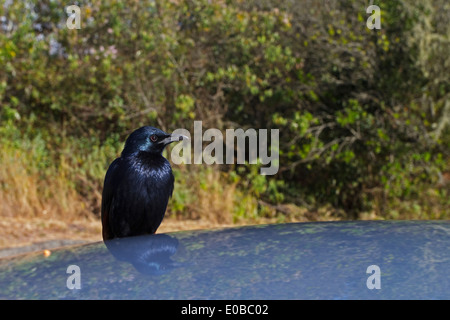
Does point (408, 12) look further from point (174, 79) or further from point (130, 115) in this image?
point (130, 115)

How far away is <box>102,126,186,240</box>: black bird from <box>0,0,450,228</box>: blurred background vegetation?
4.26 metres

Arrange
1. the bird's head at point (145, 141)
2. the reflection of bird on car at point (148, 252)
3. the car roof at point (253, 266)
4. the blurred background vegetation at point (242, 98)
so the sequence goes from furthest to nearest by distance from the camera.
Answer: the blurred background vegetation at point (242, 98), the bird's head at point (145, 141), the reflection of bird on car at point (148, 252), the car roof at point (253, 266)

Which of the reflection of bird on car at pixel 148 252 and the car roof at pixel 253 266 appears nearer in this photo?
the car roof at pixel 253 266

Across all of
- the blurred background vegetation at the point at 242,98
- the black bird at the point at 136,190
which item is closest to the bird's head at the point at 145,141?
the black bird at the point at 136,190

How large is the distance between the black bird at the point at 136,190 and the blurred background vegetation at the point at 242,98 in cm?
426

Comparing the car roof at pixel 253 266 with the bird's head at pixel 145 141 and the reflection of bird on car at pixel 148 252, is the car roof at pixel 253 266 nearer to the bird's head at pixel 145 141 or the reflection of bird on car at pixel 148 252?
the reflection of bird on car at pixel 148 252

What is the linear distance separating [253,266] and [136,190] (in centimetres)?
172

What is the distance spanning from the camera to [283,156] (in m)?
8.91

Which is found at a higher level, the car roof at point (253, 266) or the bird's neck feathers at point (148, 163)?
the bird's neck feathers at point (148, 163)

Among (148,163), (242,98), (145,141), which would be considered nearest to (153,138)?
(145,141)

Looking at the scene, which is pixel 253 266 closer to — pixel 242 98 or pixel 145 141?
pixel 145 141

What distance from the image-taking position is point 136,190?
128 inches

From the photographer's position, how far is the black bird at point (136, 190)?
10.6 ft

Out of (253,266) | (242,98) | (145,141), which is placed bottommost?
(253,266)
